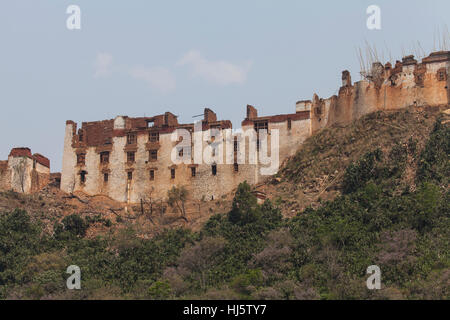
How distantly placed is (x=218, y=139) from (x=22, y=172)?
17268mm

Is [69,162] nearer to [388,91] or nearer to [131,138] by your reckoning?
[131,138]

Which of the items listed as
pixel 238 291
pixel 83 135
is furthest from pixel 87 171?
pixel 238 291

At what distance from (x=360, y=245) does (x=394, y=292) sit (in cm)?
668

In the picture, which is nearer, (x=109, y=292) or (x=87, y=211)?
(x=109, y=292)

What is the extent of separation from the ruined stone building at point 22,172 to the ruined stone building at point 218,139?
7.50ft

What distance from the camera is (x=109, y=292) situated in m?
44.5

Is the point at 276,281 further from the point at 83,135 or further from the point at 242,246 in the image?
the point at 83,135

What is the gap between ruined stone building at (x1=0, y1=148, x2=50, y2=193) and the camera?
6331 cm

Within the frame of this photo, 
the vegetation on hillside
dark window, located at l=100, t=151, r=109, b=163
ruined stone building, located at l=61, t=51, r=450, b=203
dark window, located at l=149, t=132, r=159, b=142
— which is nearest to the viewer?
the vegetation on hillside

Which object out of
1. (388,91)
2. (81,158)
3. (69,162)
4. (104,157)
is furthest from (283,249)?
(69,162)

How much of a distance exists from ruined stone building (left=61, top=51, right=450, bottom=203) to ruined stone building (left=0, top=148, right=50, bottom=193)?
7.50ft

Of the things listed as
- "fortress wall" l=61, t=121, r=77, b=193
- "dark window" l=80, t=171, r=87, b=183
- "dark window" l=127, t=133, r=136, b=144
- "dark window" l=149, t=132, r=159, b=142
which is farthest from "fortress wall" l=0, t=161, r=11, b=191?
"dark window" l=149, t=132, r=159, b=142

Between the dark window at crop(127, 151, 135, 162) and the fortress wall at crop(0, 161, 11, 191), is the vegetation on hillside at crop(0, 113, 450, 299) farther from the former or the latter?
the dark window at crop(127, 151, 135, 162)

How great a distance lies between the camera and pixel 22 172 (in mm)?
63531
